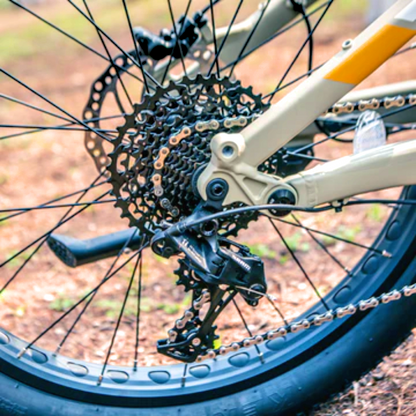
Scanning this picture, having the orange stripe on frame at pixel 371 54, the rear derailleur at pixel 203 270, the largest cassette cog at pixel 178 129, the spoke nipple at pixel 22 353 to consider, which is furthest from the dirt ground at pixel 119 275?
the orange stripe on frame at pixel 371 54

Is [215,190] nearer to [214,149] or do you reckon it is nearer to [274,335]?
[214,149]

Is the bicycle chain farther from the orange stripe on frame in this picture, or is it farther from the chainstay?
the chainstay

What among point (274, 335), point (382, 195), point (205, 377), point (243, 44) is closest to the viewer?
point (274, 335)

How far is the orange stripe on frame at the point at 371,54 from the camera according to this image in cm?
175

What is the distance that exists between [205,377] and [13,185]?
108 inches

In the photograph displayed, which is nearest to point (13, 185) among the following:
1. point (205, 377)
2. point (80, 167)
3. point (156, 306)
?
point (80, 167)

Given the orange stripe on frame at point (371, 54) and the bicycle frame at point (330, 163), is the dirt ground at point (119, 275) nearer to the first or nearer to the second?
the bicycle frame at point (330, 163)

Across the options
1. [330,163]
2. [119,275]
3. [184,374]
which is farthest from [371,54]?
[119,275]

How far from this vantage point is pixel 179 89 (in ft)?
6.15

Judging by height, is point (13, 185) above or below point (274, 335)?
above

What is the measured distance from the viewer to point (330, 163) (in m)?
1.88

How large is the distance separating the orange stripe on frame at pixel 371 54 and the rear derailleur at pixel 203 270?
0.50 metres

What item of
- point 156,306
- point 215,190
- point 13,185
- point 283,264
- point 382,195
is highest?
point 13,185

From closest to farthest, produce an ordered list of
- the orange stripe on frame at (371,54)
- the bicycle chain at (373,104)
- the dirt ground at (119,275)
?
the orange stripe on frame at (371,54)
the bicycle chain at (373,104)
the dirt ground at (119,275)
